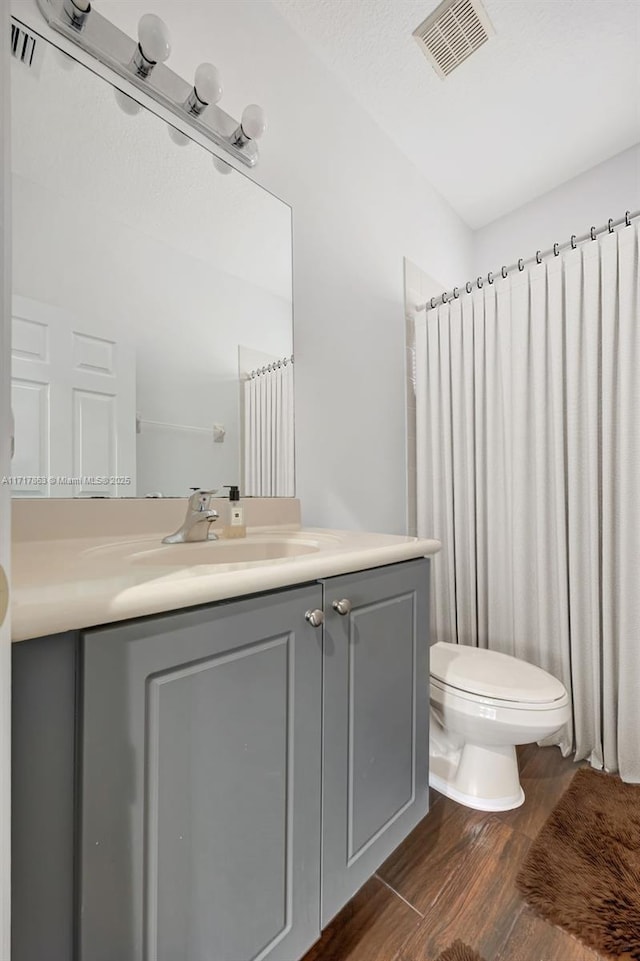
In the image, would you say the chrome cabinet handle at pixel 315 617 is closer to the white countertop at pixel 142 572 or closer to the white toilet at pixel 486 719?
the white countertop at pixel 142 572

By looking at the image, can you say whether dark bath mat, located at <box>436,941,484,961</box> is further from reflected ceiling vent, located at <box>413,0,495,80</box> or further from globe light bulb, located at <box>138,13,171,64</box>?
reflected ceiling vent, located at <box>413,0,495,80</box>

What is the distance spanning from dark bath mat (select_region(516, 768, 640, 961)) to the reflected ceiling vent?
101 inches

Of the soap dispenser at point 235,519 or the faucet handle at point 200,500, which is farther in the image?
the soap dispenser at point 235,519

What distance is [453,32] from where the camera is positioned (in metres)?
1.49

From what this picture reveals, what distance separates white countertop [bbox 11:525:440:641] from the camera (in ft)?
1.66

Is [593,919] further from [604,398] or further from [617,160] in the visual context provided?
[617,160]

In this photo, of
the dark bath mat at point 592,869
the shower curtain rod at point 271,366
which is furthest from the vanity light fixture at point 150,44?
the dark bath mat at point 592,869

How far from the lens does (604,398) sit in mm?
1485

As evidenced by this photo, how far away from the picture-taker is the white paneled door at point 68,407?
93 centimetres

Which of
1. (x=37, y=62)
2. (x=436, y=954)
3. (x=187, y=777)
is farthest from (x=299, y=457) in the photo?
(x=436, y=954)

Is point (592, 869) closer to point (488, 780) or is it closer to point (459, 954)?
point (488, 780)

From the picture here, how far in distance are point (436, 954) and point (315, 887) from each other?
1.16ft

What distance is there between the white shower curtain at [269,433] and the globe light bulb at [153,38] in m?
0.77

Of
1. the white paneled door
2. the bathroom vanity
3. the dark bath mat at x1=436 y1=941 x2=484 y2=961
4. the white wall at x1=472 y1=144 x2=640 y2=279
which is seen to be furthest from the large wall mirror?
the white wall at x1=472 y1=144 x2=640 y2=279
